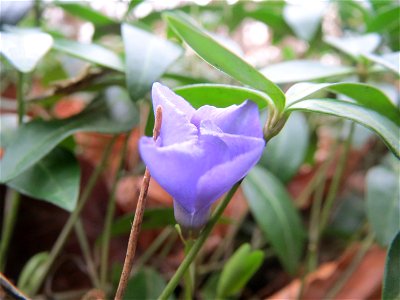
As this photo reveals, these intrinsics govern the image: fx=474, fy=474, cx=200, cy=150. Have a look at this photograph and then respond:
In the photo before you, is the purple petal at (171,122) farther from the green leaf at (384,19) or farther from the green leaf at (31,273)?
the green leaf at (384,19)

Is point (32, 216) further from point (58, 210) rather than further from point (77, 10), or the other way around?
point (77, 10)

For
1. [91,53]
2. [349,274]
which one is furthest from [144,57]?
[349,274]

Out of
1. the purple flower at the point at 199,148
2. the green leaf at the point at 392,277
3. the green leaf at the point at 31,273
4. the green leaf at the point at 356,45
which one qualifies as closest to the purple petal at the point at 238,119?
the purple flower at the point at 199,148

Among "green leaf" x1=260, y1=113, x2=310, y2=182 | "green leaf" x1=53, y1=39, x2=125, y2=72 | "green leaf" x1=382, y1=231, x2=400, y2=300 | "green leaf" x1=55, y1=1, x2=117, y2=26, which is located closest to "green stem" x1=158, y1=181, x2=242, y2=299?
"green leaf" x1=382, y1=231, x2=400, y2=300

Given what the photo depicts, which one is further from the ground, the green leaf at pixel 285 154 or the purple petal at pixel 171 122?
the purple petal at pixel 171 122

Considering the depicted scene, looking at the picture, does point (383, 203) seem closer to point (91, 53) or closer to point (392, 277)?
point (392, 277)

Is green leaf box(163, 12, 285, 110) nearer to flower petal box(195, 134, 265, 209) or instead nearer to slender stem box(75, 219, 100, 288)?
flower petal box(195, 134, 265, 209)
